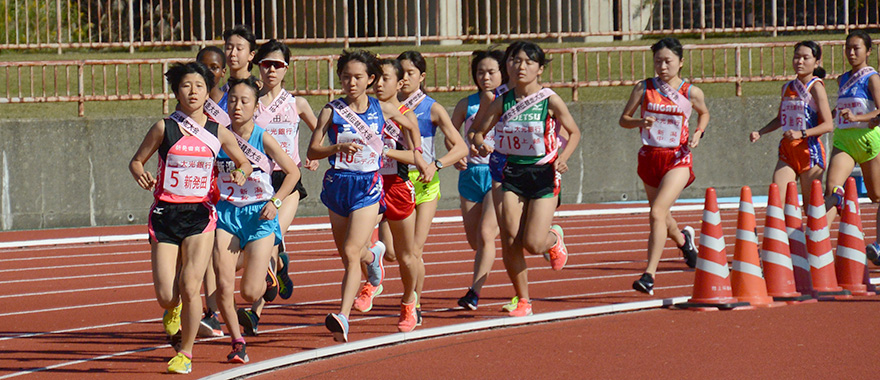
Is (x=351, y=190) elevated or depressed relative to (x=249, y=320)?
elevated

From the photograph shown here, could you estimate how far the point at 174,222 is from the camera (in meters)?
6.95

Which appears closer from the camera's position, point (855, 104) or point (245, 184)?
point (245, 184)

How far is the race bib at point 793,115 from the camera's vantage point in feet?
37.8

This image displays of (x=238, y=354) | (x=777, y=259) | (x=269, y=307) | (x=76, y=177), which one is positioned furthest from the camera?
(x=76, y=177)


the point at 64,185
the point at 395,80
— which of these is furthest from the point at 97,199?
the point at 395,80

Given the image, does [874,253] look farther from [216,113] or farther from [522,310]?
[216,113]

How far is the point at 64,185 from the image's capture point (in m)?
17.2

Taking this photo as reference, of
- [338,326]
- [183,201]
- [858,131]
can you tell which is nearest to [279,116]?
[338,326]

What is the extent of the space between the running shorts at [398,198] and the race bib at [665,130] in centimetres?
266

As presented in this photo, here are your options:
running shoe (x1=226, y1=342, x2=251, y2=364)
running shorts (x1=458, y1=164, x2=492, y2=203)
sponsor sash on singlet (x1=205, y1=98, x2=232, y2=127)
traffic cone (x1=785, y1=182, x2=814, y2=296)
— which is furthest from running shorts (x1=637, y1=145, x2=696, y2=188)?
running shoe (x1=226, y1=342, x2=251, y2=364)

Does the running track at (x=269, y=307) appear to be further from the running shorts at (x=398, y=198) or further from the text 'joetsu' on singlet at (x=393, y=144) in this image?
the text 'joetsu' on singlet at (x=393, y=144)

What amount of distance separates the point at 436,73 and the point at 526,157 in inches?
412

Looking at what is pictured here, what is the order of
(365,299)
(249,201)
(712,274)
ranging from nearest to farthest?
1. (249,201)
2. (365,299)
3. (712,274)

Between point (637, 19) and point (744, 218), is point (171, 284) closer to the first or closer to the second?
point (744, 218)
